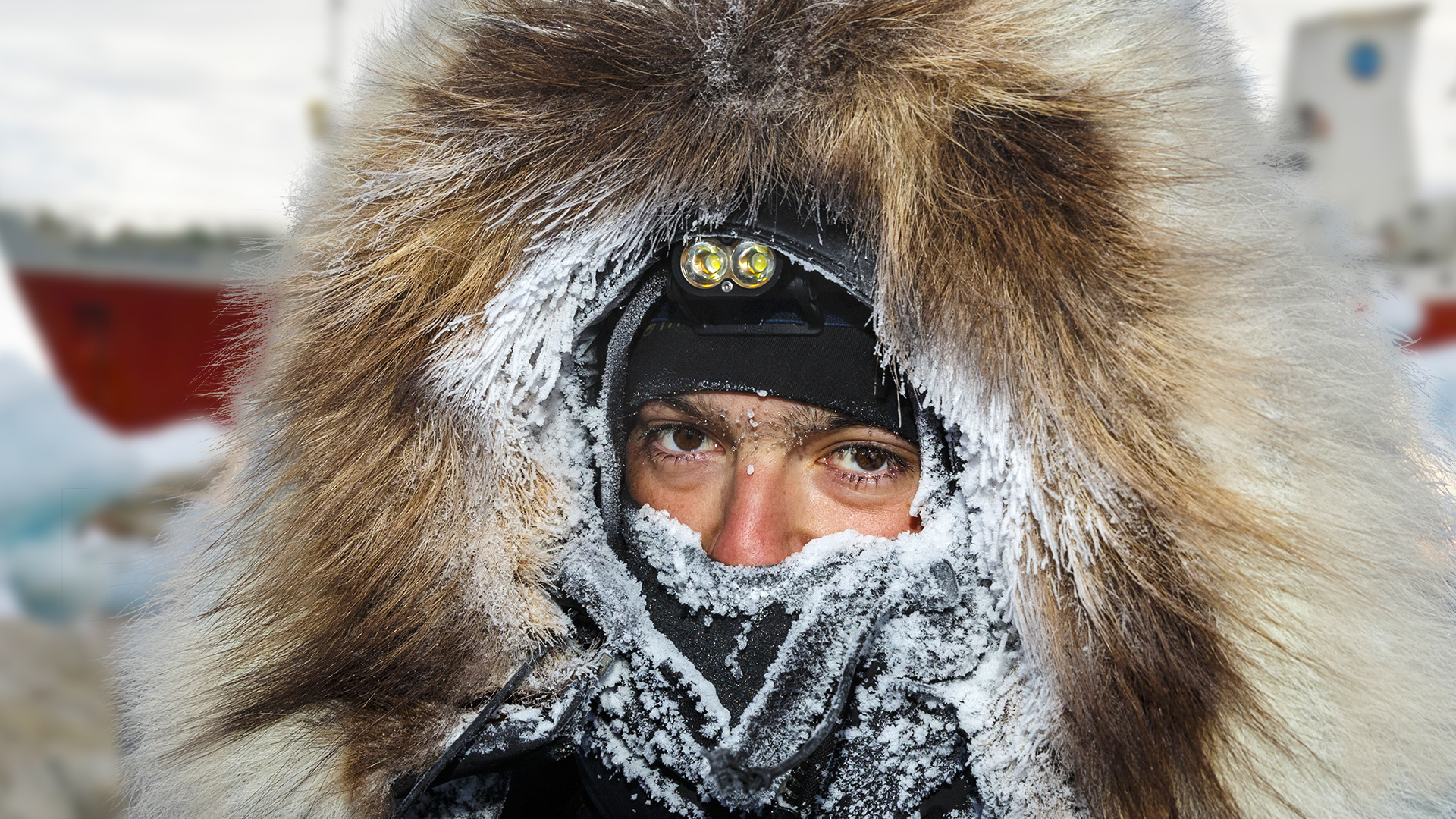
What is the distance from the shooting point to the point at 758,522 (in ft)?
3.44

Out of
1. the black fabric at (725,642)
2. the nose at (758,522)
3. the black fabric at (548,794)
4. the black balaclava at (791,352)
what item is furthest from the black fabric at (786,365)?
the black fabric at (548,794)

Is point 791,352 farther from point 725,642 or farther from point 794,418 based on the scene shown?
point 725,642

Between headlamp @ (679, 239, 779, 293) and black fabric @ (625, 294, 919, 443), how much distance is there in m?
0.06

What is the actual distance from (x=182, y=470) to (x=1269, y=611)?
4.99 meters

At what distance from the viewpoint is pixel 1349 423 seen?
830 millimetres

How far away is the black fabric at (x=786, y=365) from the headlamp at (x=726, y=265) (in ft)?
0.18

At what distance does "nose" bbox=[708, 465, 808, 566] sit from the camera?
1031mm

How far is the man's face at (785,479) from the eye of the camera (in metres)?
1.04

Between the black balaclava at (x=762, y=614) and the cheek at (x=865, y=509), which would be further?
the cheek at (x=865, y=509)

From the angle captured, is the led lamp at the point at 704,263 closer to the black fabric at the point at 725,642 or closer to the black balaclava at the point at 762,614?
the black balaclava at the point at 762,614

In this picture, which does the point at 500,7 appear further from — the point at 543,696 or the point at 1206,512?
the point at 1206,512

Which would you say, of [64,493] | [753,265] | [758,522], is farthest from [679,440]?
[64,493]

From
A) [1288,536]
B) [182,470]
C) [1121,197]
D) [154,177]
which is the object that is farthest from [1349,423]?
[154,177]

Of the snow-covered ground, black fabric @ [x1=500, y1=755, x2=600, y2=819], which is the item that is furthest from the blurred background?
black fabric @ [x1=500, y1=755, x2=600, y2=819]
